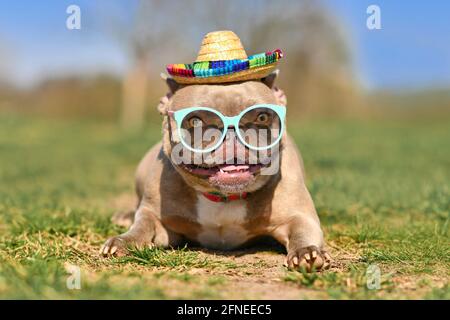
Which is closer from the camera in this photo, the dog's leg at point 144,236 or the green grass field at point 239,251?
the green grass field at point 239,251

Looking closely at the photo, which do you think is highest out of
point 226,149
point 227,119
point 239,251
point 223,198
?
point 227,119

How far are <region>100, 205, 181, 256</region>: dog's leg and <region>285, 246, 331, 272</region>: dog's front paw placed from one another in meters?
0.82

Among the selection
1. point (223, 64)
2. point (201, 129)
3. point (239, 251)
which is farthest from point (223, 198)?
point (223, 64)

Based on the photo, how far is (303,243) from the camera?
3154 millimetres

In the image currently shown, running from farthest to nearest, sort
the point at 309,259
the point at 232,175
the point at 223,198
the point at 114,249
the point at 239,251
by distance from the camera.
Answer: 1. the point at 239,251
2. the point at 223,198
3. the point at 114,249
4. the point at 232,175
5. the point at 309,259

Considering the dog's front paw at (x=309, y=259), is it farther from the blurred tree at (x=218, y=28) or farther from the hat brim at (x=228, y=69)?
the blurred tree at (x=218, y=28)

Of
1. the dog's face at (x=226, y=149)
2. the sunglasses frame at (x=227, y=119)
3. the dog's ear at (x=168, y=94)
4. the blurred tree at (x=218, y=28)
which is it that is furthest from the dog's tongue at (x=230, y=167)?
the blurred tree at (x=218, y=28)

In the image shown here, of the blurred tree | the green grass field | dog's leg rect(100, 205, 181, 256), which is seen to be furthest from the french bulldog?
the blurred tree

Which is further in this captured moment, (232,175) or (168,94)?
(168,94)

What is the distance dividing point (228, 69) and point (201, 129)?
13.4 inches

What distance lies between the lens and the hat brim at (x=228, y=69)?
3113 mm

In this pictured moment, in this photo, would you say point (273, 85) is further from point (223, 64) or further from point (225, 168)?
point (225, 168)

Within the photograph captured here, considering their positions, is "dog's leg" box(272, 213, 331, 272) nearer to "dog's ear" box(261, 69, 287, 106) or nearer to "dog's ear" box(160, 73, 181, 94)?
"dog's ear" box(261, 69, 287, 106)
